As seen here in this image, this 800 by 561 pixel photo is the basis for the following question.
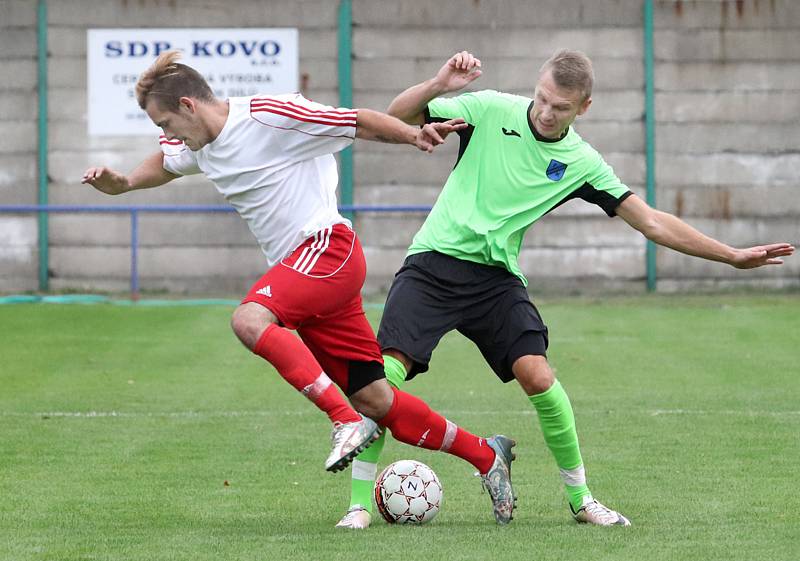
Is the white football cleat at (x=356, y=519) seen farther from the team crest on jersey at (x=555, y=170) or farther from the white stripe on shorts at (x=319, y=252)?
the team crest on jersey at (x=555, y=170)

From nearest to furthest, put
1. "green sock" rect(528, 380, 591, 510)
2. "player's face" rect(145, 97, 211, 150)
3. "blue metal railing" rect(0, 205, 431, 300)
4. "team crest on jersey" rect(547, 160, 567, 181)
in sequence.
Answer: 1. "player's face" rect(145, 97, 211, 150)
2. "green sock" rect(528, 380, 591, 510)
3. "team crest on jersey" rect(547, 160, 567, 181)
4. "blue metal railing" rect(0, 205, 431, 300)

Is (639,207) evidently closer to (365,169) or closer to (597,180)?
(597,180)

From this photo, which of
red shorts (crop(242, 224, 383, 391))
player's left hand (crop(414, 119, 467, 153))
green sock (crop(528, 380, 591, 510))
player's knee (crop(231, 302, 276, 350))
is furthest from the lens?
green sock (crop(528, 380, 591, 510))

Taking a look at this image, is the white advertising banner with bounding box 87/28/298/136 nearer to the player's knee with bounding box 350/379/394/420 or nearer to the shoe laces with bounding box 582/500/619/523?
the player's knee with bounding box 350/379/394/420

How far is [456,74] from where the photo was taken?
223 inches

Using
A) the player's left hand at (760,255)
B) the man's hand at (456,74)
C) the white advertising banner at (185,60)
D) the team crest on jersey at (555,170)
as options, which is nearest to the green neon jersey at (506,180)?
the team crest on jersey at (555,170)

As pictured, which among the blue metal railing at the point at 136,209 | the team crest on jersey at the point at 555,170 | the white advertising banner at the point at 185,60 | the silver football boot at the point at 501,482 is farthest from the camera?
the white advertising banner at the point at 185,60

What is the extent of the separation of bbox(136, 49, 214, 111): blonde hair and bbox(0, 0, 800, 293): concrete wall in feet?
42.5

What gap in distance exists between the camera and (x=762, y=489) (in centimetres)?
636

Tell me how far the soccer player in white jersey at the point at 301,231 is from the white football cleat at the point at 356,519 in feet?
1.11

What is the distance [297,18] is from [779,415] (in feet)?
37.6

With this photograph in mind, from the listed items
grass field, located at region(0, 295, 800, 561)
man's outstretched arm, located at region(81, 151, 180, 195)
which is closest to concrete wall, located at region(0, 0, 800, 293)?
grass field, located at region(0, 295, 800, 561)

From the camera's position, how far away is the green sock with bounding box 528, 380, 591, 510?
5816 mm

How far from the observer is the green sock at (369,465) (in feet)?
19.1
